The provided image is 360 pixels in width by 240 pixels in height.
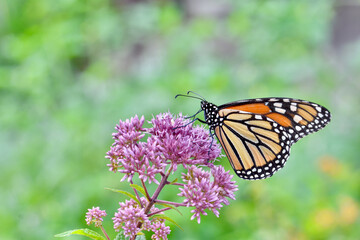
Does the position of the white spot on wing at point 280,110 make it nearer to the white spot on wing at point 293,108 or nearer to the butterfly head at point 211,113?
the white spot on wing at point 293,108

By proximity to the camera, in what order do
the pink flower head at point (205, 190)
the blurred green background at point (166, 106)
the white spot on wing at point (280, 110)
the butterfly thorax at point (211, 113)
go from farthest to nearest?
the blurred green background at point (166, 106) < the white spot on wing at point (280, 110) < the butterfly thorax at point (211, 113) < the pink flower head at point (205, 190)

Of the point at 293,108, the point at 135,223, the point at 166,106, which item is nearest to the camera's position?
the point at 135,223

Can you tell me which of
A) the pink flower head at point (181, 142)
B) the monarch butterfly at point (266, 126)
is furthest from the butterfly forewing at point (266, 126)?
the pink flower head at point (181, 142)

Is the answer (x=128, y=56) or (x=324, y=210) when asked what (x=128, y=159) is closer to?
(x=324, y=210)

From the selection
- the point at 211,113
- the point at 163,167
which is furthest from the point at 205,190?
the point at 211,113

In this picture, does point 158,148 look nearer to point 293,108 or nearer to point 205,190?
point 205,190

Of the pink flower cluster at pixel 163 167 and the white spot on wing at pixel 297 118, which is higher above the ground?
the white spot on wing at pixel 297 118

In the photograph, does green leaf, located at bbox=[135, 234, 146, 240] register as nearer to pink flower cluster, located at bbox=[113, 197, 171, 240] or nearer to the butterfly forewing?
pink flower cluster, located at bbox=[113, 197, 171, 240]

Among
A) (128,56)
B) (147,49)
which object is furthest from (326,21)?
(128,56)
